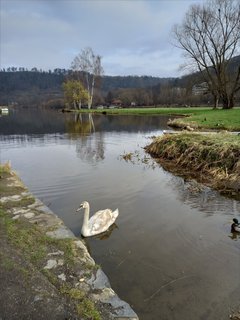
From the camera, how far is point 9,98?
188125 millimetres

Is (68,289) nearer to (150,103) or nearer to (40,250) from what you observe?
(40,250)

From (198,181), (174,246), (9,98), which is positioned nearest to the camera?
(174,246)

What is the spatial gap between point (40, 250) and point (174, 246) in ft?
8.93

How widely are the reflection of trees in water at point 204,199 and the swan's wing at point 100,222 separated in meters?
2.79

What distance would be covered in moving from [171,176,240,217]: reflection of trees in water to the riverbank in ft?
14.1

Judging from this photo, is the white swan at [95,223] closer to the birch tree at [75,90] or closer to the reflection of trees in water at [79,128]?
the reflection of trees in water at [79,128]

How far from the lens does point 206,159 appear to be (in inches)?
494

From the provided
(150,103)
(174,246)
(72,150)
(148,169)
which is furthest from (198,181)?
(150,103)

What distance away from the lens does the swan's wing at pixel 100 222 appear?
684cm

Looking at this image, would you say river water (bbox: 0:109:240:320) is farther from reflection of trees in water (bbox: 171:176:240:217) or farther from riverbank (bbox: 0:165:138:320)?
riverbank (bbox: 0:165:138:320)

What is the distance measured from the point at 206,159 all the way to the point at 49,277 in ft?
31.3

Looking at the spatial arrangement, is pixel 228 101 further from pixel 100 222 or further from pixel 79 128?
pixel 100 222

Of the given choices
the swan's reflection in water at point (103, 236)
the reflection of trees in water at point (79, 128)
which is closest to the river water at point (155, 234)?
the swan's reflection in water at point (103, 236)

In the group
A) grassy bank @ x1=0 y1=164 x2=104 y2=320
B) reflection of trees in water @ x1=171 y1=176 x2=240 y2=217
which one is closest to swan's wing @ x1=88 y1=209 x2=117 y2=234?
grassy bank @ x1=0 y1=164 x2=104 y2=320
